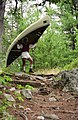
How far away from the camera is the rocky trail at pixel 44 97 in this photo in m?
7.18

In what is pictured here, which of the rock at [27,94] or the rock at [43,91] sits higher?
the rock at [27,94]

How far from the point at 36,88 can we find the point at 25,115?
3.42 metres

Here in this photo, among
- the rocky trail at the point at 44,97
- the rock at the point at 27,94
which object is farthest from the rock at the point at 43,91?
the rock at the point at 27,94

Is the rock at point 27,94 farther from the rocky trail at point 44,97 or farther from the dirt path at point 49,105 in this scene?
the dirt path at point 49,105

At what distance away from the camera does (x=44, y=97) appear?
941 cm

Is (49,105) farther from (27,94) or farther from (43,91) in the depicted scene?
(43,91)

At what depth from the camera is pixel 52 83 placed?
11.0 metres

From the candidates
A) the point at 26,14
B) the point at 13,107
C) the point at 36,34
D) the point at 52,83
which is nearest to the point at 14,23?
the point at 26,14

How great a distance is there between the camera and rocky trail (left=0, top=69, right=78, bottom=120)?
23.6 feet

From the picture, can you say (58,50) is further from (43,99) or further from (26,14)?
(43,99)

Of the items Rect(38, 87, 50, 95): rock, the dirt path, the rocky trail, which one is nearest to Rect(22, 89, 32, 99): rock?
the rocky trail

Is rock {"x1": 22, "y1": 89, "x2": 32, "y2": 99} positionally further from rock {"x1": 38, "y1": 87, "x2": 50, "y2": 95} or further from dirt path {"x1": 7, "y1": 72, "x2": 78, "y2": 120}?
rock {"x1": 38, "y1": 87, "x2": 50, "y2": 95}

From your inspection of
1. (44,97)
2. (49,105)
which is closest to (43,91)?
(44,97)

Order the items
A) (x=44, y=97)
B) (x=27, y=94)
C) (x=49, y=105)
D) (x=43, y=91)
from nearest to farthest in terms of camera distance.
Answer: (x=49, y=105) → (x=27, y=94) → (x=44, y=97) → (x=43, y=91)
